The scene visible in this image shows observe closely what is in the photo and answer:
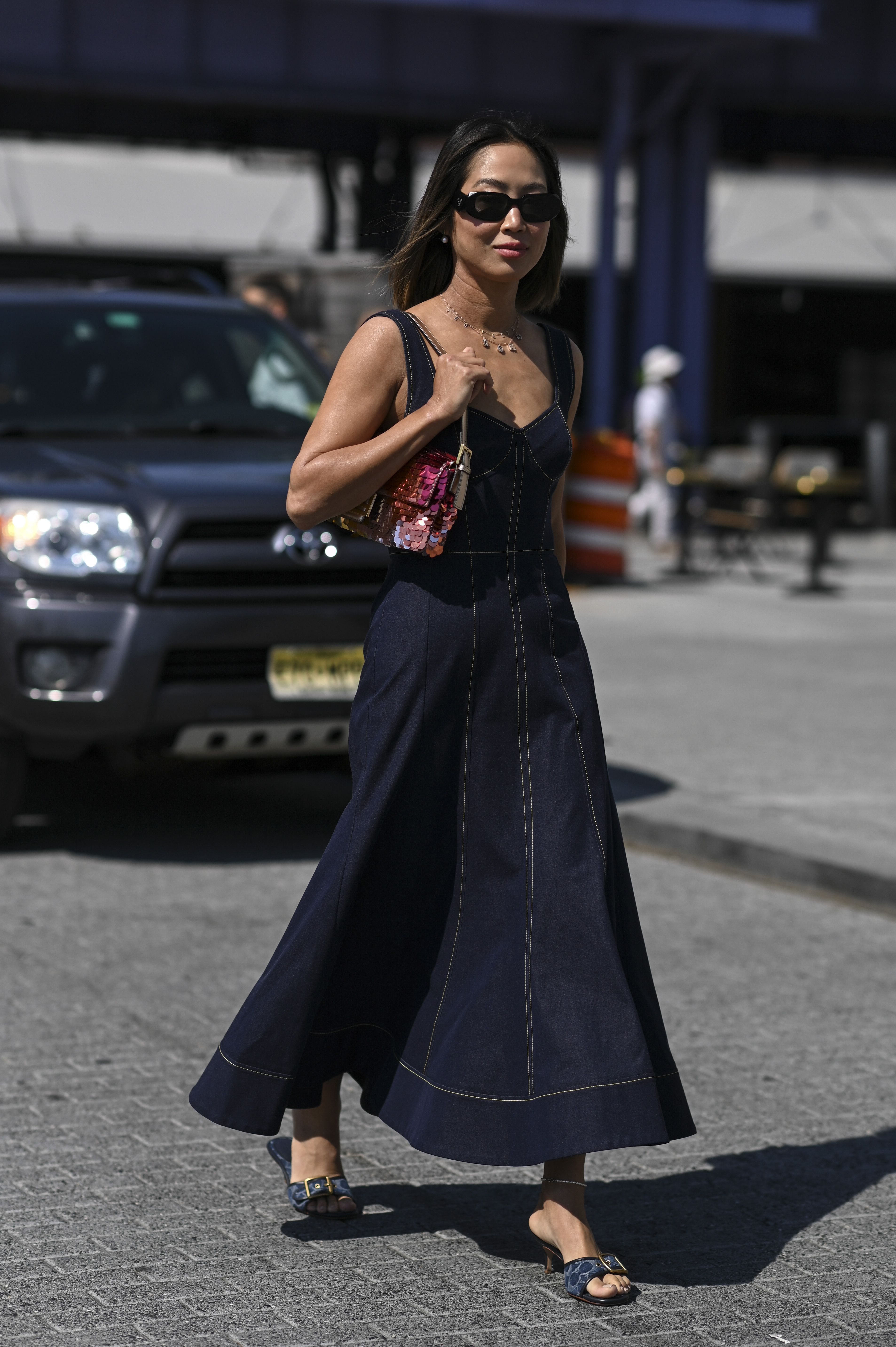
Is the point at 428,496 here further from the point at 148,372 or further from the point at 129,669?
the point at 148,372

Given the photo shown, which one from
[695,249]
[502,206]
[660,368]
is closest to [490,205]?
[502,206]

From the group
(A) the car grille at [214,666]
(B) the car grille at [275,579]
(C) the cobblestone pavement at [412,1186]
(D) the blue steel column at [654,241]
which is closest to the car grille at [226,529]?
(B) the car grille at [275,579]

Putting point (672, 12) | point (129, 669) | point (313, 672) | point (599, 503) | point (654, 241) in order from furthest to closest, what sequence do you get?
1. point (654, 241)
2. point (672, 12)
3. point (599, 503)
4. point (313, 672)
5. point (129, 669)

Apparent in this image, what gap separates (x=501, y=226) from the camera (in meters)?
3.60

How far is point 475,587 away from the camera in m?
3.62

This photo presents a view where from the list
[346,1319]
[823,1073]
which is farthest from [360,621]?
[346,1319]

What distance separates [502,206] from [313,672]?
3760 millimetres

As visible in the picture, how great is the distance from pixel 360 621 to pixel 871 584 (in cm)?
1329

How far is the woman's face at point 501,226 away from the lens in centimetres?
361

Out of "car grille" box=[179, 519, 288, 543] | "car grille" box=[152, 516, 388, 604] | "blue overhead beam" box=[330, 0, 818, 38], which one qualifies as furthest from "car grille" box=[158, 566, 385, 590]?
"blue overhead beam" box=[330, 0, 818, 38]

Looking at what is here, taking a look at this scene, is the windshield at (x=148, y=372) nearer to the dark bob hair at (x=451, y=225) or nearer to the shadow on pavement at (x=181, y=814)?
the shadow on pavement at (x=181, y=814)

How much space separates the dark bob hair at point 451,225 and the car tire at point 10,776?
387cm

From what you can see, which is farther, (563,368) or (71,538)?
(71,538)

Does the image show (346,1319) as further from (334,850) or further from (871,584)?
(871,584)
